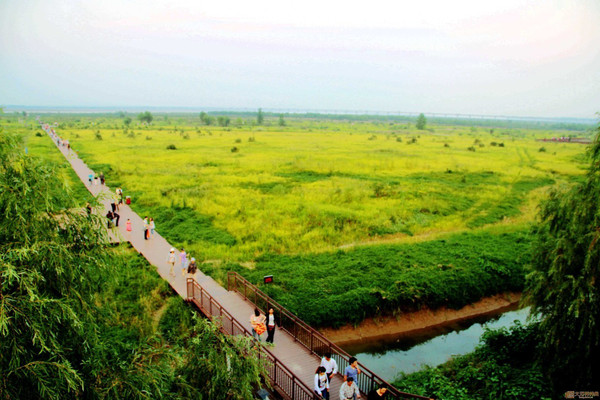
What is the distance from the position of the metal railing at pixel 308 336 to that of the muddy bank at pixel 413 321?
7.85 feet

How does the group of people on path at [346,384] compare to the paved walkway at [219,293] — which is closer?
the group of people on path at [346,384]

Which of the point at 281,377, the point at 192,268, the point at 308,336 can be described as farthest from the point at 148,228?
the point at 281,377

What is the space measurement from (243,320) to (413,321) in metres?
8.05

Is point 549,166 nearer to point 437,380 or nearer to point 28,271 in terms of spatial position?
point 437,380

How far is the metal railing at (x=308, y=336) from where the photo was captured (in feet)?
34.6

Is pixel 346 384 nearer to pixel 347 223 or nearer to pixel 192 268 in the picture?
pixel 192 268

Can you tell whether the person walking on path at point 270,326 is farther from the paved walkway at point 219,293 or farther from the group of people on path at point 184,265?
the group of people on path at point 184,265

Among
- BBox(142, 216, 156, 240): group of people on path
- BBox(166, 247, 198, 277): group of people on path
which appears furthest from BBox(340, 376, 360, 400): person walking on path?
BBox(142, 216, 156, 240): group of people on path

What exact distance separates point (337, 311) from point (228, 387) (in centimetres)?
1030

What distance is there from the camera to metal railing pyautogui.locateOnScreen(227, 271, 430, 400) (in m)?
10.5

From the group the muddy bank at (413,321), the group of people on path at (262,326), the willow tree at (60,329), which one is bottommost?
the muddy bank at (413,321)

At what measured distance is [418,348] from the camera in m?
16.1

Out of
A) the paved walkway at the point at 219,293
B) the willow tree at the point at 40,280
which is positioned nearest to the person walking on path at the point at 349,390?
the paved walkway at the point at 219,293

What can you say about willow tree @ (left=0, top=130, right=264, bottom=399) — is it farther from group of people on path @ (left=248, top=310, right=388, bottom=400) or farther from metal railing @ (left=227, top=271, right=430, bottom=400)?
metal railing @ (left=227, top=271, right=430, bottom=400)
